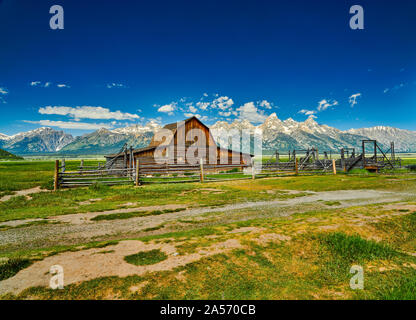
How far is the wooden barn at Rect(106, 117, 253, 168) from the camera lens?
2997 centimetres

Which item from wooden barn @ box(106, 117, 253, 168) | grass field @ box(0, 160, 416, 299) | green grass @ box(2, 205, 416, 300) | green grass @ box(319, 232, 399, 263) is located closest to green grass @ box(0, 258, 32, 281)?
grass field @ box(0, 160, 416, 299)

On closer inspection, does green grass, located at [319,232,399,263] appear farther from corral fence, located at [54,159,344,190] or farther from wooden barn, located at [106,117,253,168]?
wooden barn, located at [106,117,253,168]

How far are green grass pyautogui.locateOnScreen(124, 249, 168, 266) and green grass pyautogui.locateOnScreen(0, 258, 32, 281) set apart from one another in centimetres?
187

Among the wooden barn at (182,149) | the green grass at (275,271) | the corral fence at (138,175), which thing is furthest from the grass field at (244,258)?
the wooden barn at (182,149)

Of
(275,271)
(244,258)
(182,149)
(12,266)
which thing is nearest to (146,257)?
(244,258)

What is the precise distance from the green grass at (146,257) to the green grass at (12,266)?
1.87 m

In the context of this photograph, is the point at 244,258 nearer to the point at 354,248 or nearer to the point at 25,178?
the point at 354,248

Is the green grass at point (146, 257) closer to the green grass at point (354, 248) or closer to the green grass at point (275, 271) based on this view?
the green grass at point (275, 271)

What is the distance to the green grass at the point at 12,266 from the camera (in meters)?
3.61

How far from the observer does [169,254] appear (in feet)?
14.2

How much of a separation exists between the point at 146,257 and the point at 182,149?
91.7ft

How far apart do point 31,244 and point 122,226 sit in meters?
2.31

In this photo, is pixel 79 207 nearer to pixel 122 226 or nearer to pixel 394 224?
pixel 122 226
